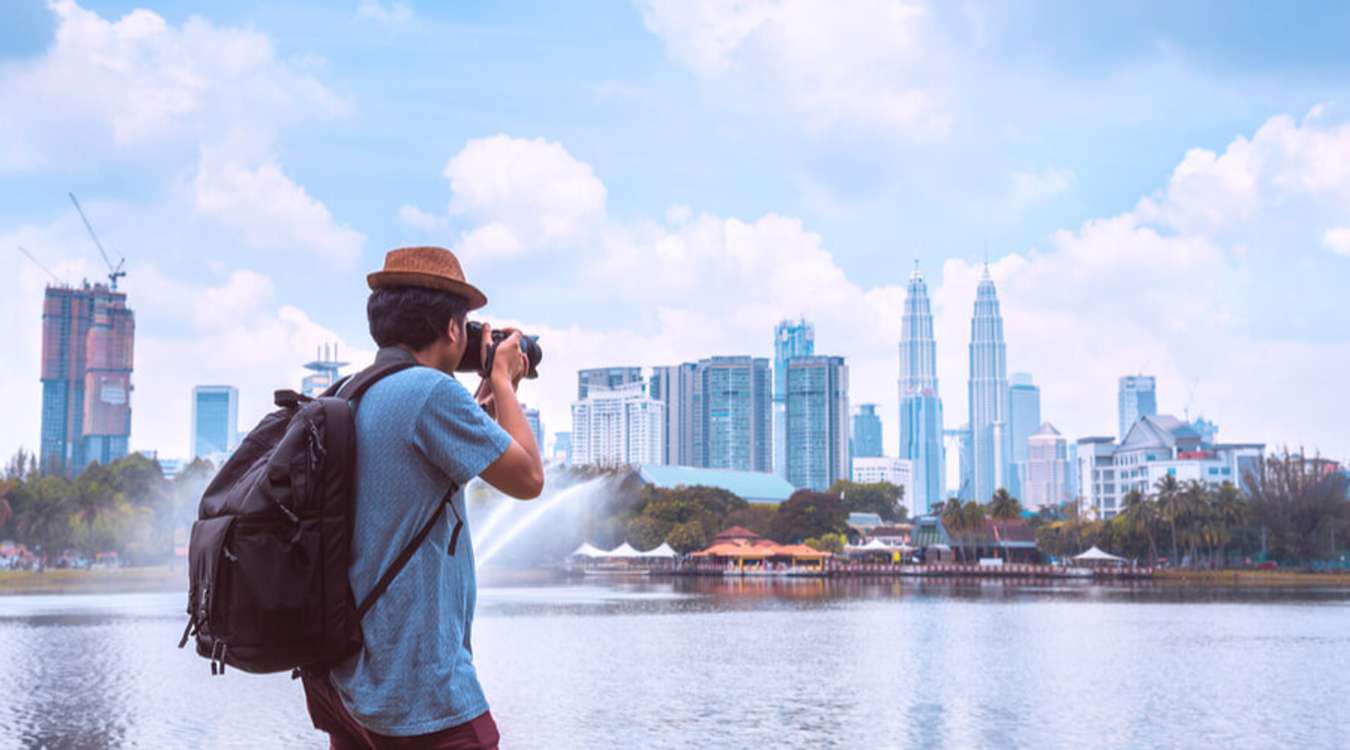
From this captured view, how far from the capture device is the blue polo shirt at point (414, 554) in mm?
3723

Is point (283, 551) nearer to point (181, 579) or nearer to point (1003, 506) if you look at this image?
point (181, 579)

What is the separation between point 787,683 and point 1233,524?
101 meters

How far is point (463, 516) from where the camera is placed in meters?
4.03

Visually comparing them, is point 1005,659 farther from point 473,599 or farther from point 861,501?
point 861,501

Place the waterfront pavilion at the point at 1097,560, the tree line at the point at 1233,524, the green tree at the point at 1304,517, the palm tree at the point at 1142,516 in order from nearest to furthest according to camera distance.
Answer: the waterfront pavilion at the point at 1097,560 → the tree line at the point at 1233,524 → the palm tree at the point at 1142,516 → the green tree at the point at 1304,517

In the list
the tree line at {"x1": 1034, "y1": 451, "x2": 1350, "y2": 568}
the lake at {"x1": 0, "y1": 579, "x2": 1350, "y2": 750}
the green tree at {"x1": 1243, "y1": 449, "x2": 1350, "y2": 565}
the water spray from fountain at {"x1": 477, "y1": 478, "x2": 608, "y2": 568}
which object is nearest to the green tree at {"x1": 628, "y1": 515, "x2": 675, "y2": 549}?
the water spray from fountain at {"x1": 477, "y1": 478, "x2": 608, "y2": 568}

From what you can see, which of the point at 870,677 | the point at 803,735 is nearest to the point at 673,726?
the point at 803,735

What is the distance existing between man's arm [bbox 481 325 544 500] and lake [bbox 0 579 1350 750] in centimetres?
1375

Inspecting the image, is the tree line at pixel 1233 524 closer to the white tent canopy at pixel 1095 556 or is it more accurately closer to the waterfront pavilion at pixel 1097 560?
the waterfront pavilion at pixel 1097 560

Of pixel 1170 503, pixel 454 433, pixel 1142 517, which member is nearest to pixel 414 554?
pixel 454 433

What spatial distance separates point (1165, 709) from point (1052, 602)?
134 feet

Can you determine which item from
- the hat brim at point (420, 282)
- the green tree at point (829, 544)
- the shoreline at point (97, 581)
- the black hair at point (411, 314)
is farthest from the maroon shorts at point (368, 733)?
the green tree at point (829, 544)

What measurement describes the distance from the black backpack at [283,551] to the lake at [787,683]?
46.5 feet

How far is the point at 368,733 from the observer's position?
382 cm
